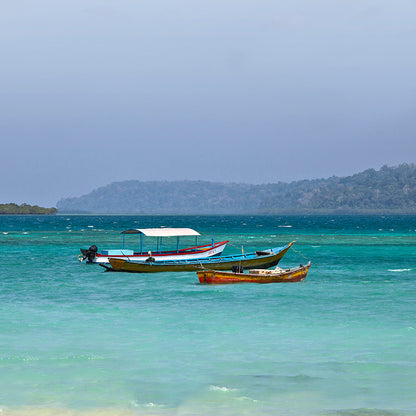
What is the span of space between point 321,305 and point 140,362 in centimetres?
1860

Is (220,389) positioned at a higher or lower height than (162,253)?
lower

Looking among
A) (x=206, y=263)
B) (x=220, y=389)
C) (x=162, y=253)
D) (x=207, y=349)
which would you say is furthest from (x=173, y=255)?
(x=220, y=389)

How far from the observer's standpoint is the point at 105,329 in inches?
1242

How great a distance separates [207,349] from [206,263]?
31574 millimetres

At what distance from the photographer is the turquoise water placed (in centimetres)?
1978

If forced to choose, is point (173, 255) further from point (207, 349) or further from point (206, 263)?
point (207, 349)

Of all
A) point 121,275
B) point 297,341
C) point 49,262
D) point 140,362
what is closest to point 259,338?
Answer: point 297,341

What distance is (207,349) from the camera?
88.3 ft

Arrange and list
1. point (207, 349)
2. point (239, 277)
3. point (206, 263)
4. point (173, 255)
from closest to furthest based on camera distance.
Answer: point (207, 349)
point (239, 277)
point (206, 263)
point (173, 255)

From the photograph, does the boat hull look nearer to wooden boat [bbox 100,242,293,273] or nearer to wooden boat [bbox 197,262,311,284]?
wooden boat [bbox 100,242,293,273]

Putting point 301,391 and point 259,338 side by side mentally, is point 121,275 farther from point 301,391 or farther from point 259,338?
point 301,391

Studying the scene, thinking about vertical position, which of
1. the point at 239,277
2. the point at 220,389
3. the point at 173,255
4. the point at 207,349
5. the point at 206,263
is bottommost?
the point at 220,389

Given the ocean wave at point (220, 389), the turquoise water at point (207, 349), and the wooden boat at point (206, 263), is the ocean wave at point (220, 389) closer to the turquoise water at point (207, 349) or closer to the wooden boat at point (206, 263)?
the turquoise water at point (207, 349)

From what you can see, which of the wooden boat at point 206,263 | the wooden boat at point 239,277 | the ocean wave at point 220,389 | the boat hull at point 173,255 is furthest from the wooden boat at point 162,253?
the ocean wave at point 220,389
